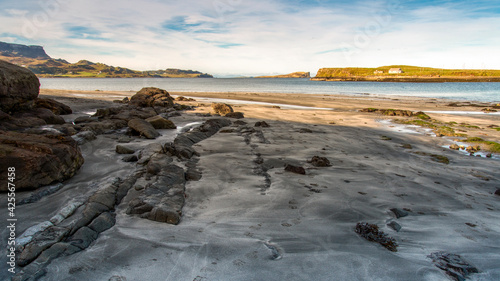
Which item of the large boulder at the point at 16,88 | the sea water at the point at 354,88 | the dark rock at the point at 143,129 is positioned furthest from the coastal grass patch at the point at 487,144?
the sea water at the point at 354,88

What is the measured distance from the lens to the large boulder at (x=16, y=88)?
7.75 metres

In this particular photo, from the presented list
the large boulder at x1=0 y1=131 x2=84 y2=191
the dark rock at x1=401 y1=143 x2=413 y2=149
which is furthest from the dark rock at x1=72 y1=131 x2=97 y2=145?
the dark rock at x1=401 y1=143 x2=413 y2=149

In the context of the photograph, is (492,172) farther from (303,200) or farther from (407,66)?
(407,66)

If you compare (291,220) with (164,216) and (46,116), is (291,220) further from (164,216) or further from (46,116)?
(46,116)

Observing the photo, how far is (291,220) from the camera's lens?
3.99m

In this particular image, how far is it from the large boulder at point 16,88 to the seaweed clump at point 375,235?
32.7 ft

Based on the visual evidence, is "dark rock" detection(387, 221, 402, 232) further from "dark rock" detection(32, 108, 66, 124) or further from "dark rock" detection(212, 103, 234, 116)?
"dark rock" detection(212, 103, 234, 116)

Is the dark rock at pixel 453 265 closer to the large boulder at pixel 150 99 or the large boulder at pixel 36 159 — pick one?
the large boulder at pixel 36 159

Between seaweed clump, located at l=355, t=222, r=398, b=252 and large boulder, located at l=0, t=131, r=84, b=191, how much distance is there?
527cm

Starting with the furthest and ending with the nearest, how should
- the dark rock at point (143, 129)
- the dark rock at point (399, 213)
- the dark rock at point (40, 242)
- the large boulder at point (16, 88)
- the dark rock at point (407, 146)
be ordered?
the dark rock at point (407, 146)
the dark rock at point (143, 129)
the large boulder at point (16, 88)
the dark rock at point (399, 213)
the dark rock at point (40, 242)

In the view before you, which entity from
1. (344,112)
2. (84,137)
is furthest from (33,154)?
(344,112)

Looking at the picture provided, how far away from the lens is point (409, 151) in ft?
30.3

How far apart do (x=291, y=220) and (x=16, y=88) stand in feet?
30.9

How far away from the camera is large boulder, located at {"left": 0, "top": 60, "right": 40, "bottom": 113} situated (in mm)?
7754
